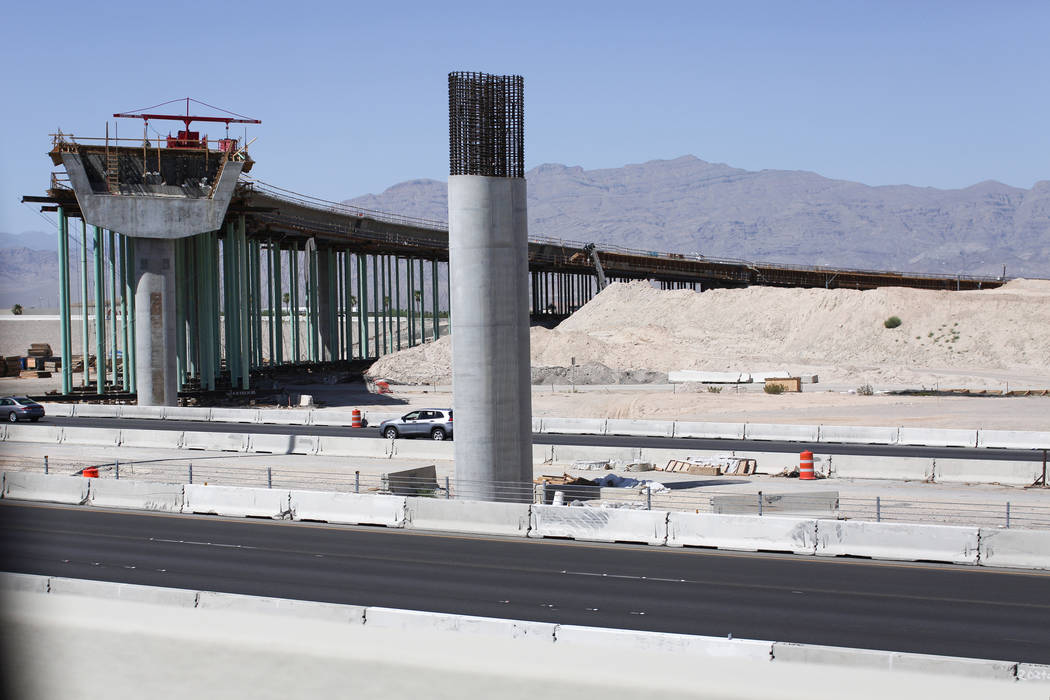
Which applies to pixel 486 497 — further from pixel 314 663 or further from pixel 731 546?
pixel 314 663

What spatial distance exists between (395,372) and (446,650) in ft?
243

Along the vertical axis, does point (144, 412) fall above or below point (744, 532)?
above

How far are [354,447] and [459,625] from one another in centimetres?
2970

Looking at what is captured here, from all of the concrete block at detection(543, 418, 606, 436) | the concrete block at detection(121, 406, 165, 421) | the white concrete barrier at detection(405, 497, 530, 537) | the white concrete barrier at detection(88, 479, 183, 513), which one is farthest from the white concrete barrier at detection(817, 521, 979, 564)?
the concrete block at detection(121, 406, 165, 421)

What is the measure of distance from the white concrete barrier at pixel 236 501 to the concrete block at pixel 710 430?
75.1 ft

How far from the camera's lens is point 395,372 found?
86.1 meters

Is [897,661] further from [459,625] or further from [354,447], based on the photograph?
[354,447]

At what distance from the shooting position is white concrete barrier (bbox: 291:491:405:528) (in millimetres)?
26453

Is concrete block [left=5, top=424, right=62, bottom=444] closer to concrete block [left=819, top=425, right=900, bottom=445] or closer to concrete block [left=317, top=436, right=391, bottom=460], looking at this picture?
concrete block [left=317, top=436, right=391, bottom=460]

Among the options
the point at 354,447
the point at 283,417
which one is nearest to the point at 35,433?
the point at 283,417

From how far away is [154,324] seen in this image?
193ft

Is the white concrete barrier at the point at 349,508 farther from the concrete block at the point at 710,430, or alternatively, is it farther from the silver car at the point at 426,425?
the concrete block at the point at 710,430

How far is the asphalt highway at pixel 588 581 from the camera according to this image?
16094 millimetres

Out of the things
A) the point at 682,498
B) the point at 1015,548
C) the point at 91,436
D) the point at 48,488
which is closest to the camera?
the point at 1015,548
